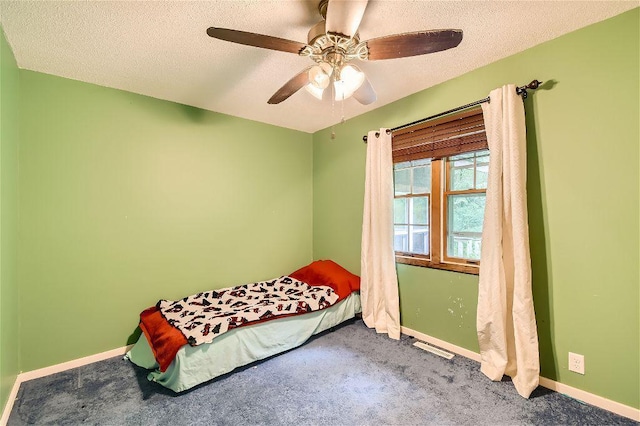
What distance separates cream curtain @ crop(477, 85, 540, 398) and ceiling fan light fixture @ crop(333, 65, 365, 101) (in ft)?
3.45

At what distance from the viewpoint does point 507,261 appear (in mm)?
1988

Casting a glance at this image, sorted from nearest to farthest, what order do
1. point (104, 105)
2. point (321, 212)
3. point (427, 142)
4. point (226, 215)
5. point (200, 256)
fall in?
point (104, 105) < point (427, 142) < point (200, 256) < point (226, 215) < point (321, 212)

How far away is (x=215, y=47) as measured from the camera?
1.89 metres

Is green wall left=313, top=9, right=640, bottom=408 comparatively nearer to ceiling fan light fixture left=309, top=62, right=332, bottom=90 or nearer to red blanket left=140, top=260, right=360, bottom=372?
red blanket left=140, top=260, right=360, bottom=372

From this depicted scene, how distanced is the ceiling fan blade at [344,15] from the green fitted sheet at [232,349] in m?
2.09

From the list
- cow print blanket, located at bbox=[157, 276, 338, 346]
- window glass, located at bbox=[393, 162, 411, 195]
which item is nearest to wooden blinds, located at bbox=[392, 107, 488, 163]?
window glass, located at bbox=[393, 162, 411, 195]

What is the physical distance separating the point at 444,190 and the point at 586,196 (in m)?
0.95

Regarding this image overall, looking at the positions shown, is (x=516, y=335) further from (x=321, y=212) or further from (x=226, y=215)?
(x=226, y=215)

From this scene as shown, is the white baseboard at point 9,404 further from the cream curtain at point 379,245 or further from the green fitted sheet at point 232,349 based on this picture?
the cream curtain at point 379,245

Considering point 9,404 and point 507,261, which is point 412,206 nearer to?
point 507,261

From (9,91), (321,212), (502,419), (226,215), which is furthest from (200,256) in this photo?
(502,419)

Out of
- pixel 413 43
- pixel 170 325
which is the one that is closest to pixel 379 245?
pixel 413 43

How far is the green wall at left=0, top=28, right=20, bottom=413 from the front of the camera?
1651 mm

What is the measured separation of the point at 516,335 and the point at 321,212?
7.98 feet
